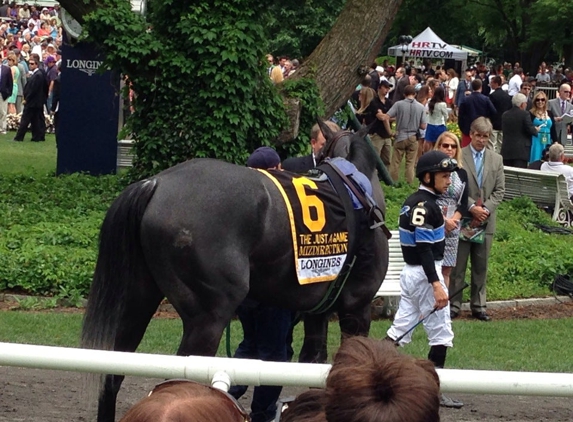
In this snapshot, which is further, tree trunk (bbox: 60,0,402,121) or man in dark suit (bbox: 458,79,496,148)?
man in dark suit (bbox: 458,79,496,148)

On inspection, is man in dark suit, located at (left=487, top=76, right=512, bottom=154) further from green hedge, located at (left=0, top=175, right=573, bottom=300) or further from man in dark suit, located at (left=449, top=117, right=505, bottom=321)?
man in dark suit, located at (left=449, top=117, right=505, bottom=321)

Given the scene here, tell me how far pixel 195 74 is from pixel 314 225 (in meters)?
7.58

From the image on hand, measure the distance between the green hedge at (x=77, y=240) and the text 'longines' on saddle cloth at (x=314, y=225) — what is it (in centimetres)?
431

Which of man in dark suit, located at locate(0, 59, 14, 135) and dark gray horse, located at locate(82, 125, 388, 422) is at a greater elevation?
dark gray horse, located at locate(82, 125, 388, 422)

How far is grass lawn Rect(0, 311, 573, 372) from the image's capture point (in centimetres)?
872

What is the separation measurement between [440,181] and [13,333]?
3.94 metres

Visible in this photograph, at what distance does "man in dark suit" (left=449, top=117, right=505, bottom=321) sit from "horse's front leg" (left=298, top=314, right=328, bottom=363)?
3.19 meters

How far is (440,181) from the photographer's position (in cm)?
728

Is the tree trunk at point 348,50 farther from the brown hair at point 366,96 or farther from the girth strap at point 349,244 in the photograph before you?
the girth strap at point 349,244

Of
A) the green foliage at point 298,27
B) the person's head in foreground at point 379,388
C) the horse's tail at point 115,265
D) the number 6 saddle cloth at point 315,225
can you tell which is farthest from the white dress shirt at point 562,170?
the green foliage at point 298,27

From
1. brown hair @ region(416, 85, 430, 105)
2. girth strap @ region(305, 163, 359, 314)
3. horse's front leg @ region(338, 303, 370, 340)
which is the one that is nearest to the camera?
girth strap @ region(305, 163, 359, 314)

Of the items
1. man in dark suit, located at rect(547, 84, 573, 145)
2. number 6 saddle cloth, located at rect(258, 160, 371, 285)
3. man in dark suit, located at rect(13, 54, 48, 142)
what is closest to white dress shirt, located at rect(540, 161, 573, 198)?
man in dark suit, located at rect(547, 84, 573, 145)

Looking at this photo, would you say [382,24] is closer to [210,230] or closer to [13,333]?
[13,333]

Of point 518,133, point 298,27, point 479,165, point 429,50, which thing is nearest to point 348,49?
point 479,165
